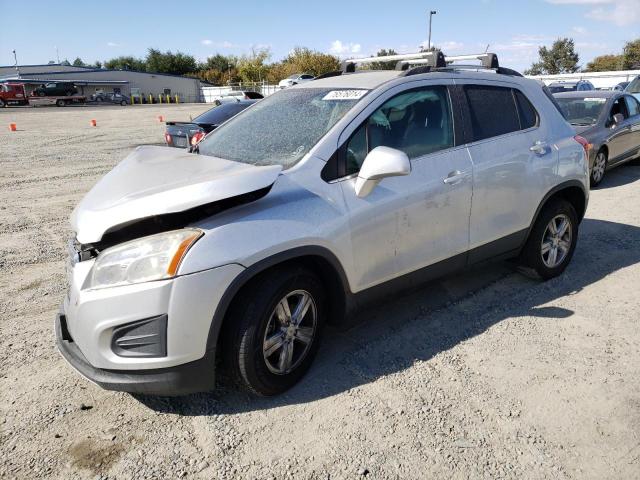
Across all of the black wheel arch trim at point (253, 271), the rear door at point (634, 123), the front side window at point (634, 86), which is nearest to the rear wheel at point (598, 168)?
the rear door at point (634, 123)

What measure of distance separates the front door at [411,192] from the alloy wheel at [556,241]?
3.91 feet

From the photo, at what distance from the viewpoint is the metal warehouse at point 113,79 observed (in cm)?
6631

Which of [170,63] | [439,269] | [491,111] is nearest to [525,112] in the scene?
[491,111]

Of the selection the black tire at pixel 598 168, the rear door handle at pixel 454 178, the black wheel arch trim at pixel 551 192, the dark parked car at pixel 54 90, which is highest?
the dark parked car at pixel 54 90

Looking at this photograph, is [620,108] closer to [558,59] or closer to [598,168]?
[598,168]

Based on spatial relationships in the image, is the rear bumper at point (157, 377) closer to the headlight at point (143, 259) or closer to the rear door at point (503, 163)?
the headlight at point (143, 259)

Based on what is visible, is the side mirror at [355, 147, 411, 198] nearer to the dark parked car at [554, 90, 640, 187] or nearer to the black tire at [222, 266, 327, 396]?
the black tire at [222, 266, 327, 396]

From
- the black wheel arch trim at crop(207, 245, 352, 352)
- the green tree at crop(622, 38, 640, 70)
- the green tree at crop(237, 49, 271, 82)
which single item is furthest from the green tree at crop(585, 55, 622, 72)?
the black wheel arch trim at crop(207, 245, 352, 352)

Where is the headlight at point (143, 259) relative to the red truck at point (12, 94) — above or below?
below

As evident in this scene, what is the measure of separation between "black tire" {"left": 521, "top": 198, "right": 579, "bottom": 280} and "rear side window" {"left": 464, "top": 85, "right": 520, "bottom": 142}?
85 cm

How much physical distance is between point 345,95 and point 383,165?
2.62 feet

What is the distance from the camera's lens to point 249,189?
2602mm

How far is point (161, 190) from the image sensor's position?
103 inches

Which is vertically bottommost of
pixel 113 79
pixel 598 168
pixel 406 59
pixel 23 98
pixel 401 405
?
pixel 401 405
